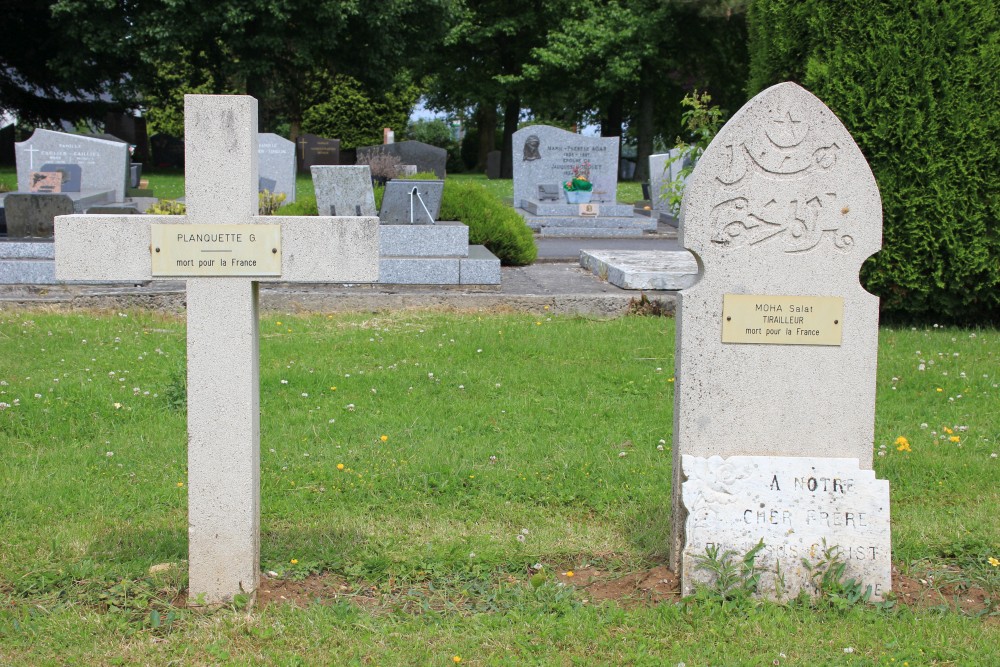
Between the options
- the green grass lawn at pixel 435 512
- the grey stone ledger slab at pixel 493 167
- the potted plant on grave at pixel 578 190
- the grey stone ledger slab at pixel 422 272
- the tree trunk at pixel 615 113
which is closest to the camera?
the green grass lawn at pixel 435 512

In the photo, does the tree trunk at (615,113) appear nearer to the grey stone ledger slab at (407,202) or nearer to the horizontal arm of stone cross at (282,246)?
the grey stone ledger slab at (407,202)

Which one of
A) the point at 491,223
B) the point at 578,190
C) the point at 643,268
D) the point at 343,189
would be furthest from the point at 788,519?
the point at 578,190

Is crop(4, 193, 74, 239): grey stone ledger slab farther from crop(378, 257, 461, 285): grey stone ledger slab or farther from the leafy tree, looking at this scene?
the leafy tree

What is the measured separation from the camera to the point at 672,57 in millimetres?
35562

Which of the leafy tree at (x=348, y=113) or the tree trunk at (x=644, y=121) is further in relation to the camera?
the leafy tree at (x=348, y=113)

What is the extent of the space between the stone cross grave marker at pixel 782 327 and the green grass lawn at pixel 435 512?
0.84ft

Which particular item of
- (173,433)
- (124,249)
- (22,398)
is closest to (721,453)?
(124,249)

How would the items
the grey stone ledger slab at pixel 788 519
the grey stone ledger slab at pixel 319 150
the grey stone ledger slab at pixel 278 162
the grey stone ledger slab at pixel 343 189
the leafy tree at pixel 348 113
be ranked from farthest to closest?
1. the leafy tree at pixel 348 113
2. the grey stone ledger slab at pixel 319 150
3. the grey stone ledger slab at pixel 278 162
4. the grey stone ledger slab at pixel 343 189
5. the grey stone ledger slab at pixel 788 519

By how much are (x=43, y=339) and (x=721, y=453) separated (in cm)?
586

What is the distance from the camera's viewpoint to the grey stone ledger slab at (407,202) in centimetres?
1202

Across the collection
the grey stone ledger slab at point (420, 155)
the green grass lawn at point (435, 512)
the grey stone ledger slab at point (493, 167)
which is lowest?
the green grass lawn at point (435, 512)

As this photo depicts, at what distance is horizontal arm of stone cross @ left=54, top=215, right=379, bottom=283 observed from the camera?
3.55 m

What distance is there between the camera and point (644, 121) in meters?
36.1

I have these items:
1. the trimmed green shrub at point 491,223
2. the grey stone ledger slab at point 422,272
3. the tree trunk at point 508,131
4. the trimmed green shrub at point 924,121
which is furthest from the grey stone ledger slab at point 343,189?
the tree trunk at point 508,131
